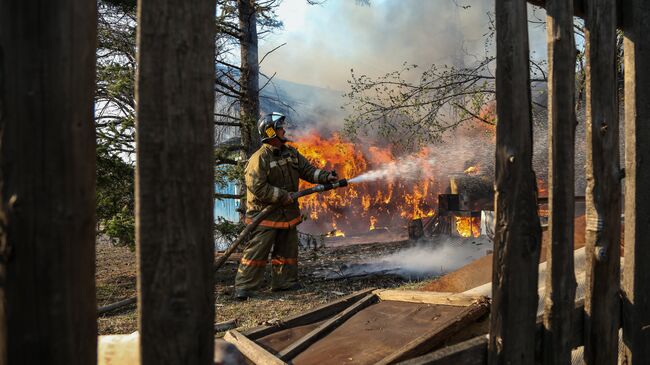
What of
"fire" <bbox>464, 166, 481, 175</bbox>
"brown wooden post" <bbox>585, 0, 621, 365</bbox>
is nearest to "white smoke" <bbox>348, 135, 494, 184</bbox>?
"fire" <bbox>464, 166, 481, 175</bbox>

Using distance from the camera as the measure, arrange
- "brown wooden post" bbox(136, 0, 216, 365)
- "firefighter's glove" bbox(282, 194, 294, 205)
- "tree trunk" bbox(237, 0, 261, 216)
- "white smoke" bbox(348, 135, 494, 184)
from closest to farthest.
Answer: "brown wooden post" bbox(136, 0, 216, 365), "firefighter's glove" bbox(282, 194, 294, 205), "tree trunk" bbox(237, 0, 261, 216), "white smoke" bbox(348, 135, 494, 184)

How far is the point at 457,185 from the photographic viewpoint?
494 inches

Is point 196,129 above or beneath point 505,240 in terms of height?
above

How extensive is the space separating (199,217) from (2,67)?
60 centimetres

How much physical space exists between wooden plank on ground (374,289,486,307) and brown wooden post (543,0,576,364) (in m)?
0.64

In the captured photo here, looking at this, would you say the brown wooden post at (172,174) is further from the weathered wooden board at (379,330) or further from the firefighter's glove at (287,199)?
the firefighter's glove at (287,199)

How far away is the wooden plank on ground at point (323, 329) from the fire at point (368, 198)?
1779 centimetres

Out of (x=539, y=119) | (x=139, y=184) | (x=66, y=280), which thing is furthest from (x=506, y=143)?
(x=539, y=119)

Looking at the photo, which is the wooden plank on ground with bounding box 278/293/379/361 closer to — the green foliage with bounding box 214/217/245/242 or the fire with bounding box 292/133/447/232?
the green foliage with bounding box 214/217/245/242

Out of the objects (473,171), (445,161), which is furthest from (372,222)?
(473,171)

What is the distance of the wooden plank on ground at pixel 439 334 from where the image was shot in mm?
2297

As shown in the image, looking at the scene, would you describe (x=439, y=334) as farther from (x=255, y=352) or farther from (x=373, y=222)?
(x=373, y=222)

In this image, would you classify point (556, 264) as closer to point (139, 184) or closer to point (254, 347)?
point (254, 347)

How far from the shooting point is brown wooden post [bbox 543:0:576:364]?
211 cm
